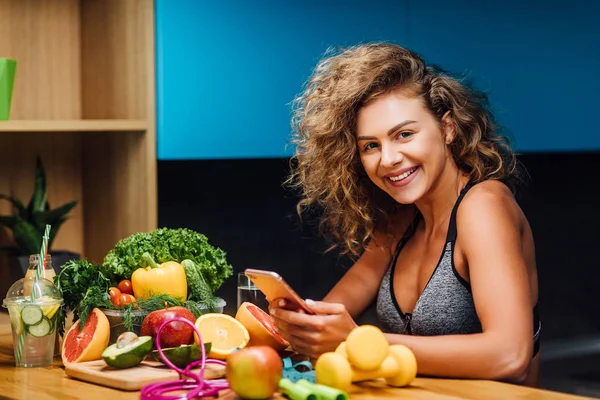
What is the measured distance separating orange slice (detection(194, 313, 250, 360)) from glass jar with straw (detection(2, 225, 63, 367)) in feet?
0.96

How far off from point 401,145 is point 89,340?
0.77 meters

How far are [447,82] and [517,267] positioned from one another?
19.3 inches

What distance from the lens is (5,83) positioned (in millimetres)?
2623

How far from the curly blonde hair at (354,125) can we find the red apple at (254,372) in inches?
30.6

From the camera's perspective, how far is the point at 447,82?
232cm

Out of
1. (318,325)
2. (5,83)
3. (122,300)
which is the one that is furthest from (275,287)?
(5,83)

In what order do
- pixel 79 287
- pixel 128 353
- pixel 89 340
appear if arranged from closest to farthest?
pixel 128 353
pixel 89 340
pixel 79 287

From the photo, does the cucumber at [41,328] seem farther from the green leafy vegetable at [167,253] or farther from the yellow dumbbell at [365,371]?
the yellow dumbbell at [365,371]

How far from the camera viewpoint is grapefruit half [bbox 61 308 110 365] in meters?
1.94

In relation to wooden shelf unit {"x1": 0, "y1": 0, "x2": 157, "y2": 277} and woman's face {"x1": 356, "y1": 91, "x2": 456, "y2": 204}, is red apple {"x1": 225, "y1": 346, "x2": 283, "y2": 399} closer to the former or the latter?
woman's face {"x1": 356, "y1": 91, "x2": 456, "y2": 204}

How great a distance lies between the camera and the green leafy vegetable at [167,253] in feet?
6.93

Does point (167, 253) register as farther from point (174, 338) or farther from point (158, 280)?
point (174, 338)

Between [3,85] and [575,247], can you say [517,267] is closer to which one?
[3,85]

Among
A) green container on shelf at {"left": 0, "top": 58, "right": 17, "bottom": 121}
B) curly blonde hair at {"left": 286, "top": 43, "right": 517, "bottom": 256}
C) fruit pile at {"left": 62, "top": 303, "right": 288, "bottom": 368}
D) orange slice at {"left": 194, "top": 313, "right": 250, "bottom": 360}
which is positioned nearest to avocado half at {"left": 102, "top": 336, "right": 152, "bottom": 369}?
fruit pile at {"left": 62, "top": 303, "right": 288, "bottom": 368}
